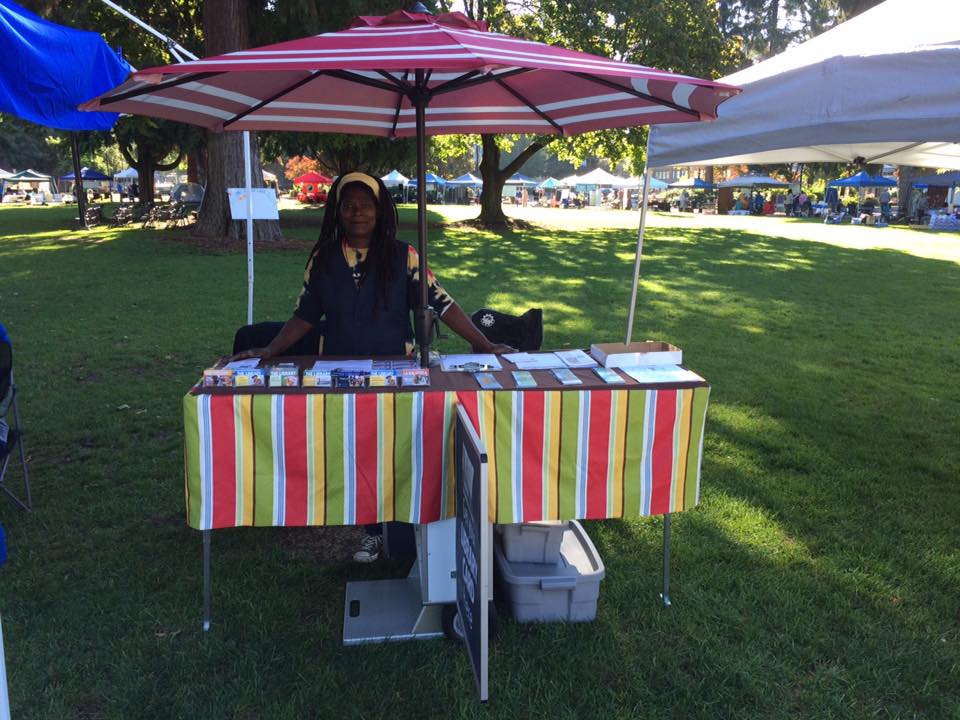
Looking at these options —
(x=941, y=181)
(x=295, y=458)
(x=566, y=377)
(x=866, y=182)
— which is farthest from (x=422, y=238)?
(x=941, y=181)

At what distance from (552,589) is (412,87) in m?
2.39

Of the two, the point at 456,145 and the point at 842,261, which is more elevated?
the point at 456,145

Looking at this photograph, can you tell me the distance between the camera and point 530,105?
4.10 meters

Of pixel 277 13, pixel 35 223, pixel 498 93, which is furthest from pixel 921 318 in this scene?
pixel 35 223

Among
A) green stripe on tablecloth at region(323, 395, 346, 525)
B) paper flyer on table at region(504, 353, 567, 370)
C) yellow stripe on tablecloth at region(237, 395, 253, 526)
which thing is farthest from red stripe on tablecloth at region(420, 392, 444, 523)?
yellow stripe on tablecloth at region(237, 395, 253, 526)

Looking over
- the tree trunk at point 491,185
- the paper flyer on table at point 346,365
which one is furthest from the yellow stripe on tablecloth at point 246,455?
the tree trunk at point 491,185

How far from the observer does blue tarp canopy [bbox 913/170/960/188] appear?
34.7 meters

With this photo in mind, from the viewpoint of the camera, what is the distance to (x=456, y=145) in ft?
87.9

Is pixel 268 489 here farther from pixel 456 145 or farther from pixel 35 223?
pixel 35 223

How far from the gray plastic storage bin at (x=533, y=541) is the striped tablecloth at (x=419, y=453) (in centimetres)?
21

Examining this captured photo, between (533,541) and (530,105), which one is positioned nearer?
(533,541)

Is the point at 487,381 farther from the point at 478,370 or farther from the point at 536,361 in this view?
the point at 536,361

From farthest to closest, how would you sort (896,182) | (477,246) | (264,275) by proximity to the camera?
(896,182)
(477,246)
(264,275)

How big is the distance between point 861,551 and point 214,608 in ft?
10.8
